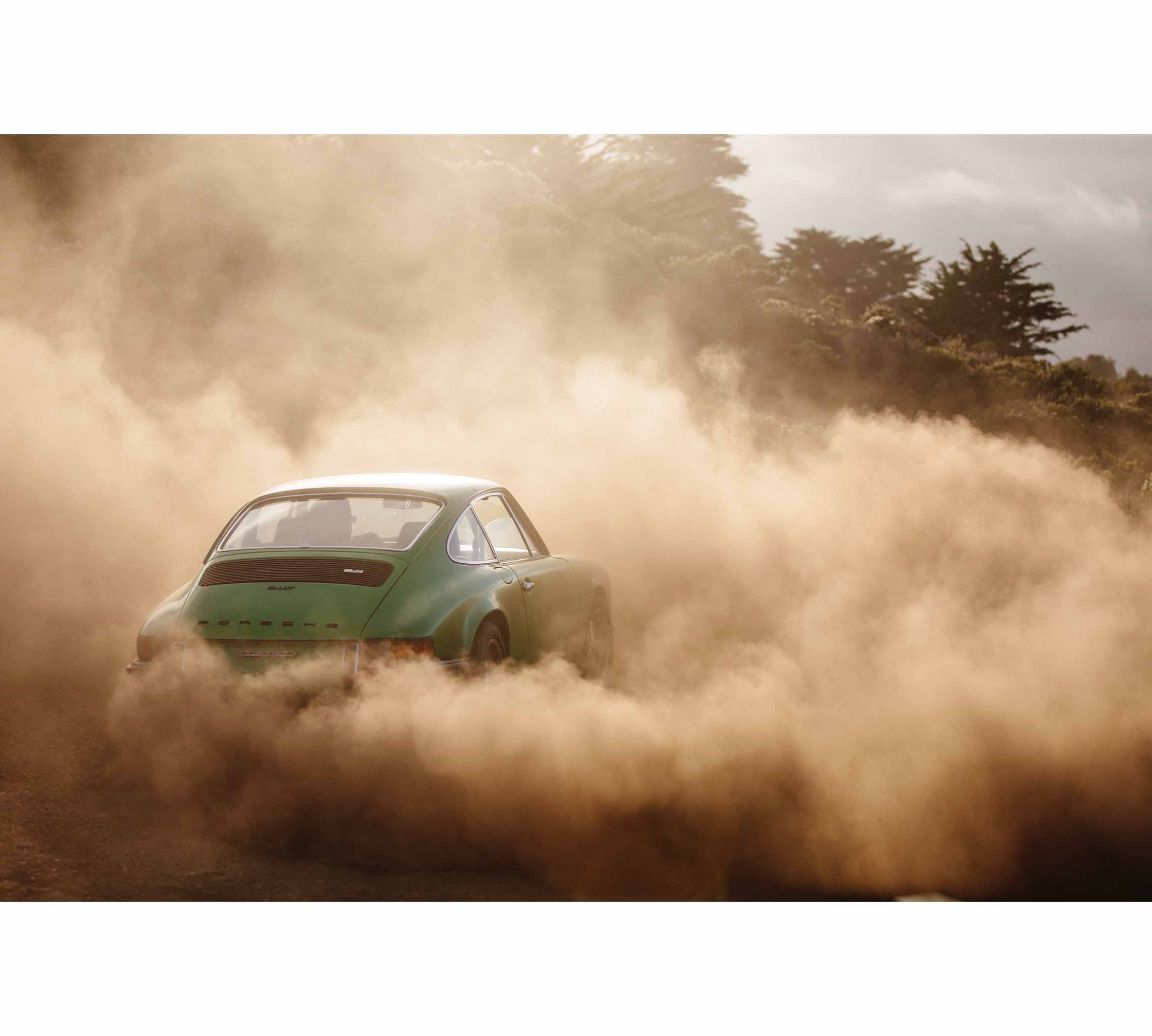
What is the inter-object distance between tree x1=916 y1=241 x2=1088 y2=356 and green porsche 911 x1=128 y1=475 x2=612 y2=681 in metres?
28.7

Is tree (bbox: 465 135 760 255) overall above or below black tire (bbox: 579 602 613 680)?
above

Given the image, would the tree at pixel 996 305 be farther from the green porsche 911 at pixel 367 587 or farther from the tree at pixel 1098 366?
the green porsche 911 at pixel 367 587

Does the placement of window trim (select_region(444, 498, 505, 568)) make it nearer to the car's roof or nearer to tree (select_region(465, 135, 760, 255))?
the car's roof

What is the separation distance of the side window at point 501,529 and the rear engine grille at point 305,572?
3.78ft

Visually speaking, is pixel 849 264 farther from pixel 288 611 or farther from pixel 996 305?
pixel 288 611

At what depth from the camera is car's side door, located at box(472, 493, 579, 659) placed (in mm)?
7223

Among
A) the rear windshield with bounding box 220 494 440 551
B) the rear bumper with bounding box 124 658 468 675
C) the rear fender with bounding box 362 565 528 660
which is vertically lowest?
the rear bumper with bounding box 124 658 468 675

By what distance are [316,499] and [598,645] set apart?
8.15 feet

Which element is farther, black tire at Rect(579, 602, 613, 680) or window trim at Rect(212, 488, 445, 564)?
black tire at Rect(579, 602, 613, 680)

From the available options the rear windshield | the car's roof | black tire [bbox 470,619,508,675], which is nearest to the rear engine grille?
the rear windshield

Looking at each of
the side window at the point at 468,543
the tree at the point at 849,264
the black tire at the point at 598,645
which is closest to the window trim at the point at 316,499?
the side window at the point at 468,543

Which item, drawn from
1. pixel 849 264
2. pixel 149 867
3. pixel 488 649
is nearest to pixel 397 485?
pixel 488 649

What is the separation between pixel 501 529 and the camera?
7.62 meters

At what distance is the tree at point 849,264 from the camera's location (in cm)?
4272
